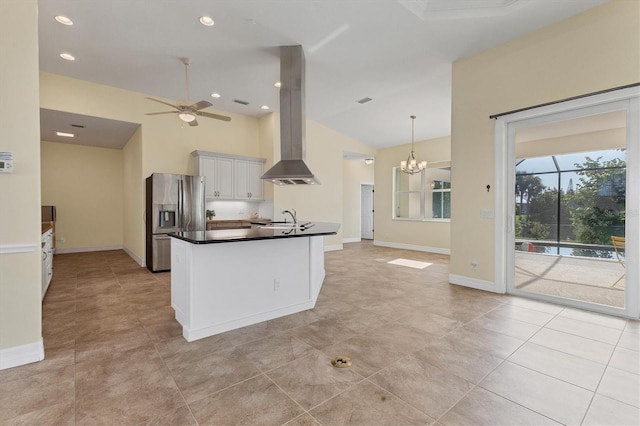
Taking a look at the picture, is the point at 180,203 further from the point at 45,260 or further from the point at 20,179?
the point at 20,179

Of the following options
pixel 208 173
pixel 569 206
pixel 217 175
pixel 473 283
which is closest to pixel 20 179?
pixel 208 173

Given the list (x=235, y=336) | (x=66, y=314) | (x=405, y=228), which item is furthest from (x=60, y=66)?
(x=405, y=228)

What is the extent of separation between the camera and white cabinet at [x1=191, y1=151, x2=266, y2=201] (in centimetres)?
629

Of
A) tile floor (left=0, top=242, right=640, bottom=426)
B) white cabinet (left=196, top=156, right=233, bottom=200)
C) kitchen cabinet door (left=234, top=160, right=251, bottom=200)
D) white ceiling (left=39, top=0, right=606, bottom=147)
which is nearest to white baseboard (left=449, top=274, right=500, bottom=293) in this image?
tile floor (left=0, top=242, right=640, bottom=426)

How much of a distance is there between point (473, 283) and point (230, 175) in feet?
17.3

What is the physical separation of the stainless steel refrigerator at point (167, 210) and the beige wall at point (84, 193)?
11.2 feet

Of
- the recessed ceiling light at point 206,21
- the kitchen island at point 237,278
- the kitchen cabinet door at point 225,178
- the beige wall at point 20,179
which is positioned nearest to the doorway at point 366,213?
the kitchen cabinet door at point 225,178

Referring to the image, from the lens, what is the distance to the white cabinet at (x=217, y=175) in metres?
6.25

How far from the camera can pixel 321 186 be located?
794 cm

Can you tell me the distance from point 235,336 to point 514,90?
465 cm

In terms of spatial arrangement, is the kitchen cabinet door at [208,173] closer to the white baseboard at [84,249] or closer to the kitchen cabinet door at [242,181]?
the kitchen cabinet door at [242,181]

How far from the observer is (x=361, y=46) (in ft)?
13.3

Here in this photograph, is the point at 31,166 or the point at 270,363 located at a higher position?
the point at 31,166

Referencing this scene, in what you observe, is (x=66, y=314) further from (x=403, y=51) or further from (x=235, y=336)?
(x=403, y=51)
